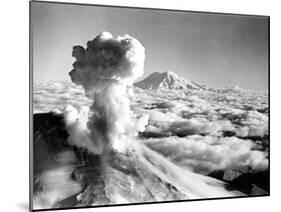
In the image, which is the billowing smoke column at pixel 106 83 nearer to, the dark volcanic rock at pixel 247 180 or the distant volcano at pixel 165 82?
the distant volcano at pixel 165 82

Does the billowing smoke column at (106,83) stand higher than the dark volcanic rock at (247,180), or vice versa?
the billowing smoke column at (106,83)

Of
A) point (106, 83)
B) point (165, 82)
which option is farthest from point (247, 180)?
point (106, 83)

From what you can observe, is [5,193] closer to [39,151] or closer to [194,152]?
[39,151]

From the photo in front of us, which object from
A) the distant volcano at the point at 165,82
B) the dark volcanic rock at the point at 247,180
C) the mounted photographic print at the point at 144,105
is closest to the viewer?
the mounted photographic print at the point at 144,105

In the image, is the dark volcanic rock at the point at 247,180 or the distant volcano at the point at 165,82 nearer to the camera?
the distant volcano at the point at 165,82

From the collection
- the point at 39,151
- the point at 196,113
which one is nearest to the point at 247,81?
the point at 196,113

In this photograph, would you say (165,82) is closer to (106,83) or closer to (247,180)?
(106,83)

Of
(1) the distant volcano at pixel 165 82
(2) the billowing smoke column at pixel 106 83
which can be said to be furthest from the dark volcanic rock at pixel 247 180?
(2) the billowing smoke column at pixel 106 83

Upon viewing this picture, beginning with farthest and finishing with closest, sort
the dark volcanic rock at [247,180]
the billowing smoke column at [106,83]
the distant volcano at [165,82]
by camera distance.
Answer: the dark volcanic rock at [247,180] → the distant volcano at [165,82] → the billowing smoke column at [106,83]
